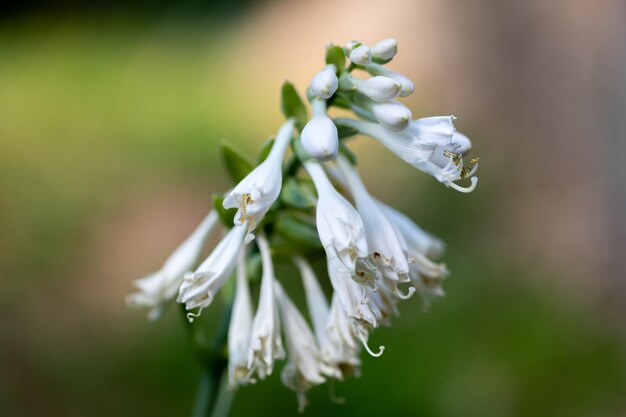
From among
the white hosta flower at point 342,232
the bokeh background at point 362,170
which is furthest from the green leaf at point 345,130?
the bokeh background at point 362,170

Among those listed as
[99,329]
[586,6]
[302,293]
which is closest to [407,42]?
[586,6]

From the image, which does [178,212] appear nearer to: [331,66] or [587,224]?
[587,224]

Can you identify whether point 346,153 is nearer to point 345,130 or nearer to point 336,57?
point 345,130

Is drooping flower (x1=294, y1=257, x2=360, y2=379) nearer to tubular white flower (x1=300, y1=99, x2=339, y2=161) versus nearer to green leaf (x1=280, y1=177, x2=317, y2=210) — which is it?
green leaf (x1=280, y1=177, x2=317, y2=210)

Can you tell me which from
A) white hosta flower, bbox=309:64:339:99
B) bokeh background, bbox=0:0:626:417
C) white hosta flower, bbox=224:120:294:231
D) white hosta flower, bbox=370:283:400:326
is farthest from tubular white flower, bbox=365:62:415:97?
bokeh background, bbox=0:0:626:417

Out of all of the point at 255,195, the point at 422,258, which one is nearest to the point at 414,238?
the point at 422,258
